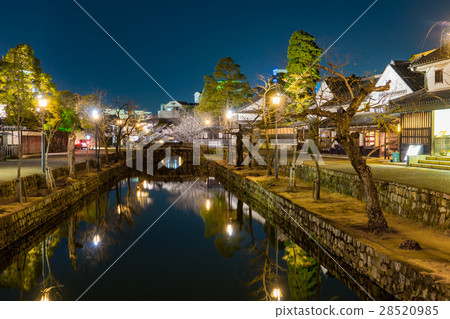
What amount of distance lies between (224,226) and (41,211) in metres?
6.50

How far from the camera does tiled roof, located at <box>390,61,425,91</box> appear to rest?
27.7 m

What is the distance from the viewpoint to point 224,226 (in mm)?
13844

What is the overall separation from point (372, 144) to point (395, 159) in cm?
A: 1115

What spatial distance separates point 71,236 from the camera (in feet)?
38.9

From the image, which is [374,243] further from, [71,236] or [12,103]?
[12,103]

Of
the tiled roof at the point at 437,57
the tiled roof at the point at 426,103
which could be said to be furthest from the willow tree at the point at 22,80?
the tiled roof at the point at 437,57

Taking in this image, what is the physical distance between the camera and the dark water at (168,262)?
7562mm

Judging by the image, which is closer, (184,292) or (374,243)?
(374,243)

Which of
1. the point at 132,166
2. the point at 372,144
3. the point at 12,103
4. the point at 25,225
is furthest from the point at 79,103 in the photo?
the point at 25,225

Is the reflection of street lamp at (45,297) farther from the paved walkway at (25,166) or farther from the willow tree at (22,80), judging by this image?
the willow tree at (22,80)

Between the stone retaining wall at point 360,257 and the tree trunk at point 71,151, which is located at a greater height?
the tree trunk at point 71,151

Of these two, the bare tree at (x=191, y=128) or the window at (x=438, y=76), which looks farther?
the bare tree at (x=191, y=128)

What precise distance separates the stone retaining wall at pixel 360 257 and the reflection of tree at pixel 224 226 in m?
1.45

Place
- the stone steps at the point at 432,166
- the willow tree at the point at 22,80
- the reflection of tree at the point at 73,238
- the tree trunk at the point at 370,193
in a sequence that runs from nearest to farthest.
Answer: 1. the tree trunk at the point at 370,193
2. the reflection of tree at the point at 73,238
3. the stone steps at the point at 432,166
4. the willow tree at the point at 22,80
